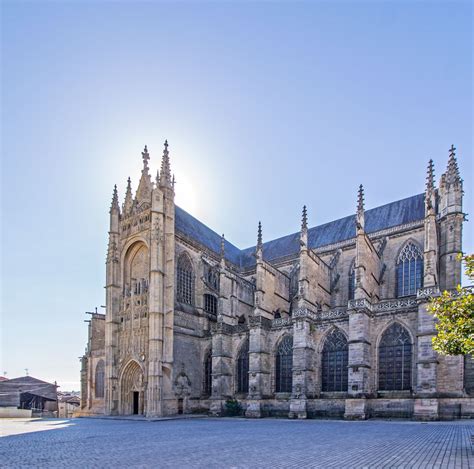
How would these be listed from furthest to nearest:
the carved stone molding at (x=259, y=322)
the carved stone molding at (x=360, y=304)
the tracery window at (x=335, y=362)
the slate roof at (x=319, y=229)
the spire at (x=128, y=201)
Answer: the spire at (x=128, y=201), the slate roof at (x=319, y=229), the carved stone molding at (x=259, y=322), the tracery window at (x=335, y=362), the carved stone molding at (x=360, y=304)

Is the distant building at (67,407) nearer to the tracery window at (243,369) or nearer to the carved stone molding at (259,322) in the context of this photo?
the tracery window at (243,369)

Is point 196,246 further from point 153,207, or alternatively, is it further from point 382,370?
point 382,370

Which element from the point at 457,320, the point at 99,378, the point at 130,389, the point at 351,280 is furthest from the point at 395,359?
the point at 99,378

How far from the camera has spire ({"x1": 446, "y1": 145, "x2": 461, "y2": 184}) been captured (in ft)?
92.3

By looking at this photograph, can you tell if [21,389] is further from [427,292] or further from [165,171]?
[427,292]

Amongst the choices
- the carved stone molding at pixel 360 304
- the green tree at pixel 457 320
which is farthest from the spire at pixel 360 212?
the green tree at pixel 457 320

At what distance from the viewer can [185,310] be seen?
32656 mm

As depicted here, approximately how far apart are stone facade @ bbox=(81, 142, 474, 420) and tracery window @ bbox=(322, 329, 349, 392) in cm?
7

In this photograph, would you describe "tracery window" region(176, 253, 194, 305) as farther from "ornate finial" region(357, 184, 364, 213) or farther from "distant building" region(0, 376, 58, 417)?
→ "distant building" region(0, 376, 58, 417)

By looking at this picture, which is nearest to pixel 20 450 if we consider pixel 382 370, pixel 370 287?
pixel 382 370

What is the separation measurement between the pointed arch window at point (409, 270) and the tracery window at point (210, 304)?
15.0 meters

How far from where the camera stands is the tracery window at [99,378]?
3772 cm

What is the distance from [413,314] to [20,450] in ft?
65.9

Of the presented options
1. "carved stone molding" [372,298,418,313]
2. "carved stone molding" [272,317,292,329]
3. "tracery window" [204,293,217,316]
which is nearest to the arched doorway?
"tracery window" [204,293,217,316]
